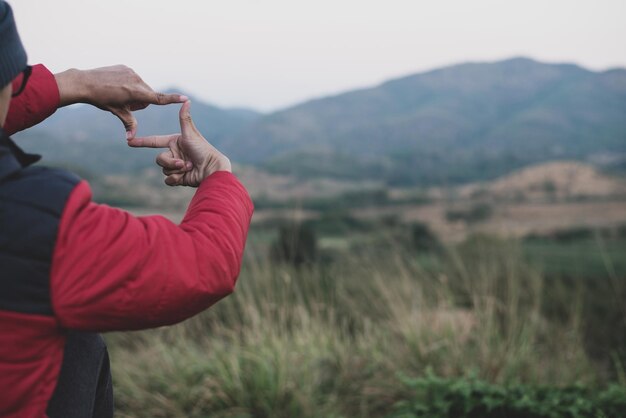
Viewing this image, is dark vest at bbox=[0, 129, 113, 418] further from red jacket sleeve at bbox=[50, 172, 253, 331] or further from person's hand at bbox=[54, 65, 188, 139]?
person's hand at bbox=[54, 65, 188, 139]

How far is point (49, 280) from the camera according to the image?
3.62ft

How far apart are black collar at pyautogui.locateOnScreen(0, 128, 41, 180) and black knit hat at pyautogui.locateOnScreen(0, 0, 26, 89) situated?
0.12 meters

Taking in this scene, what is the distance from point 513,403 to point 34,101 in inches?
92.5

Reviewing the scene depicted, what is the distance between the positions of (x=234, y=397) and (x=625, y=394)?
2.13 meters

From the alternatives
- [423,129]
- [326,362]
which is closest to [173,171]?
[326,362]

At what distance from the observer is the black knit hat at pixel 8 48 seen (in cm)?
117

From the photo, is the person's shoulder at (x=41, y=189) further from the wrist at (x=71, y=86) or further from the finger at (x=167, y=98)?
the wrist at (x=71, y=86)

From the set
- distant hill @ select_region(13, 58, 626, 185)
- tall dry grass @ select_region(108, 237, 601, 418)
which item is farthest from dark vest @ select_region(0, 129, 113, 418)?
distant hill @ select_region(13, 58, 626, 185)

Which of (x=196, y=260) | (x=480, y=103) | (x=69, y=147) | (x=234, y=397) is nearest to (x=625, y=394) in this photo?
(x=234, y=397)

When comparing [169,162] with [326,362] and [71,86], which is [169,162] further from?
[326,362]

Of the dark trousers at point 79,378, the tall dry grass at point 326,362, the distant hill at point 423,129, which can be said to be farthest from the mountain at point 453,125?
the dark trousers at point 79,378

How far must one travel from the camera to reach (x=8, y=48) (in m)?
1.18

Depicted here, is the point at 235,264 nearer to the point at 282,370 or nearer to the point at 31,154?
the point at 31,154

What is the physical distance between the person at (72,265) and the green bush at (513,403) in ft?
5.85
